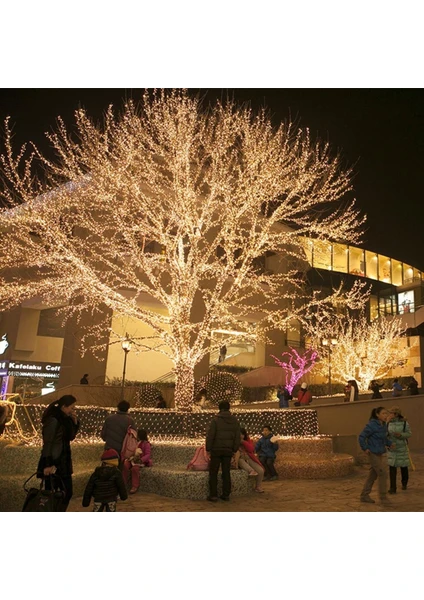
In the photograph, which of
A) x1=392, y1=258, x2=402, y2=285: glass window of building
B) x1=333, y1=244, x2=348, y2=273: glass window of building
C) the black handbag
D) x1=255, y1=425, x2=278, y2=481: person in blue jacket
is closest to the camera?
the black handbag

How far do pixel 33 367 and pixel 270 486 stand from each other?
43.0ft

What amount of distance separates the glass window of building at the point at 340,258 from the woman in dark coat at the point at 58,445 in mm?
38360

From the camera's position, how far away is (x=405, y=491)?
870 cm

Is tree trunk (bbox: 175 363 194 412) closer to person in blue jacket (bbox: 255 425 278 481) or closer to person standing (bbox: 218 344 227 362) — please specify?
person in blue jacket (bbox: 255 425 278 481)

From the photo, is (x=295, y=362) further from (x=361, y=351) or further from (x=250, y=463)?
(x=250, y=463)

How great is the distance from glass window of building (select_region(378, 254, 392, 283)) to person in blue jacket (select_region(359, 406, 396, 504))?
38.1m

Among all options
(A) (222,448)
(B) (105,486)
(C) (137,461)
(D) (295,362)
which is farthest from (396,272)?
(B) (105,486)

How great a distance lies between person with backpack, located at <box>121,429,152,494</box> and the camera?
797cm

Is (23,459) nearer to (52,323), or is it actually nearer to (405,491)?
(405,491)

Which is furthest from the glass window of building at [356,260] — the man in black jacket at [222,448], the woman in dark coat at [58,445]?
the woman in dark coat at [58,445]

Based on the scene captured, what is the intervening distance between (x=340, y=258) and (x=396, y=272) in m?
7.01

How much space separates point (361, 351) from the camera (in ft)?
87.8

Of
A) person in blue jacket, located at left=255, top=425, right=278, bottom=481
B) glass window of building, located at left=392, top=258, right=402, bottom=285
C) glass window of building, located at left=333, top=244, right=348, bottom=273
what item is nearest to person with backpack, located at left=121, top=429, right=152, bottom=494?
person in blue jacket, located at left=255, top=425, right=278, bottom=481

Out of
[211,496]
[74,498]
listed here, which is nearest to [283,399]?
[211,496]
